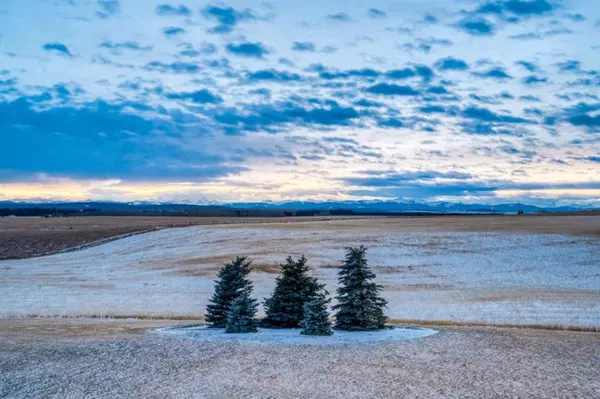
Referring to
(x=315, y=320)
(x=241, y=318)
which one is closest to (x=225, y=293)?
(x=241, y=318)

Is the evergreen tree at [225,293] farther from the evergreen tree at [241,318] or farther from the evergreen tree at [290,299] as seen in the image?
the evergreen tree at [241,318]

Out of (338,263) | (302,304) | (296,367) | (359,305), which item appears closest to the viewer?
(296,367)

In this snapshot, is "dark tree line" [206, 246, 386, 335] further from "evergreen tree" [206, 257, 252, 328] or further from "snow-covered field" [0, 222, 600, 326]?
"snow-covered field" [0, 222, 600, 326]

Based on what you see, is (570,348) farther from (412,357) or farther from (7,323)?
(7,323)

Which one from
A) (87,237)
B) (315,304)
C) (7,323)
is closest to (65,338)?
(7,323)

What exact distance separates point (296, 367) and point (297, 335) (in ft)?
13.9

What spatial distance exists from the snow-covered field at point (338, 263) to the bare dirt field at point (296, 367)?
9.49 meters

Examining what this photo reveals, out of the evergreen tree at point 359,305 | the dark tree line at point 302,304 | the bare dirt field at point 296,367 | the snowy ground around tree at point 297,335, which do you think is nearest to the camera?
the bare dirt field at point 296,367

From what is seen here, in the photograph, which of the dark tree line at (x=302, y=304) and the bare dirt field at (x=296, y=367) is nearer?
the bare dirt field at (x=296, y=367)

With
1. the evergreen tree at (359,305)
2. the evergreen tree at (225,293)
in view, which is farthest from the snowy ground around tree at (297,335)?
the evergreen tree at (225,293)

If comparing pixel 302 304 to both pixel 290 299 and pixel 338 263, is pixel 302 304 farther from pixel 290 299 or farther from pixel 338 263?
pixel 338 263

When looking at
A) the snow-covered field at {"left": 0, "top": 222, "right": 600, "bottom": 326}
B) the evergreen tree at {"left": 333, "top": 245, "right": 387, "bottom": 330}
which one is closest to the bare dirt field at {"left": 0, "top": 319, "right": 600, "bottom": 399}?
the evergreen tree at {"left": 333, "top": 245, "right": 387, "bottom": 330}

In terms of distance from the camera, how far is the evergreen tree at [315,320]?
1844cm

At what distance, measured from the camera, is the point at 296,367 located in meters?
14.4
